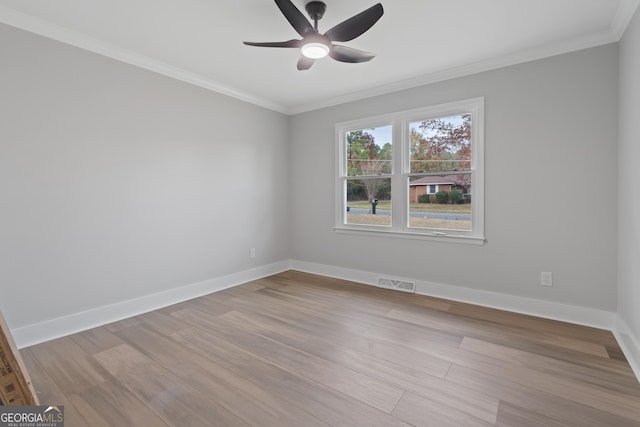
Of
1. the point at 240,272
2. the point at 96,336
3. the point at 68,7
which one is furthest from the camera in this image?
the point at 240,272

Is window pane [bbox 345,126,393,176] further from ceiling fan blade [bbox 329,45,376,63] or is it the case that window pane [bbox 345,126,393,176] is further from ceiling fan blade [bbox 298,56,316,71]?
ceiling fan blade [bbox 298,56,316,71]

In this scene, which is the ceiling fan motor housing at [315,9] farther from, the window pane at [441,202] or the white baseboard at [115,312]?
the white baseboard at [115,312]

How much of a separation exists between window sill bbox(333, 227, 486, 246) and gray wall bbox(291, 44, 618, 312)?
60 millimetres

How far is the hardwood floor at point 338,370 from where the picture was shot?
1.64 metres

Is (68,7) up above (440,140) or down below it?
above

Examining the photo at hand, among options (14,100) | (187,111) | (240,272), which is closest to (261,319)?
(240,272)

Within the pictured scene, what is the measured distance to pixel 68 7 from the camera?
2.21 meters

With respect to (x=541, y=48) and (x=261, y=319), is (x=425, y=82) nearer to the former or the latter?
(x=541, y=48)

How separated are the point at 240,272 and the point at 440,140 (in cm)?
311

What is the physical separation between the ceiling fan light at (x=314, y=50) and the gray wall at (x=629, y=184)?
2217mm

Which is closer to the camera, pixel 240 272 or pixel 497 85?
pixel 497 85

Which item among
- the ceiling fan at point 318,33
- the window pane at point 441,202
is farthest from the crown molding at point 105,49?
the window pane at point 441,202

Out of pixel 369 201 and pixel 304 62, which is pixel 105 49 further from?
pixel 369 201

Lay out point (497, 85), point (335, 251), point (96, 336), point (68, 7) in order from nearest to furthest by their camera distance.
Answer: point (68, 7), point (96, 336), point (497, 85), point (335, 251)
